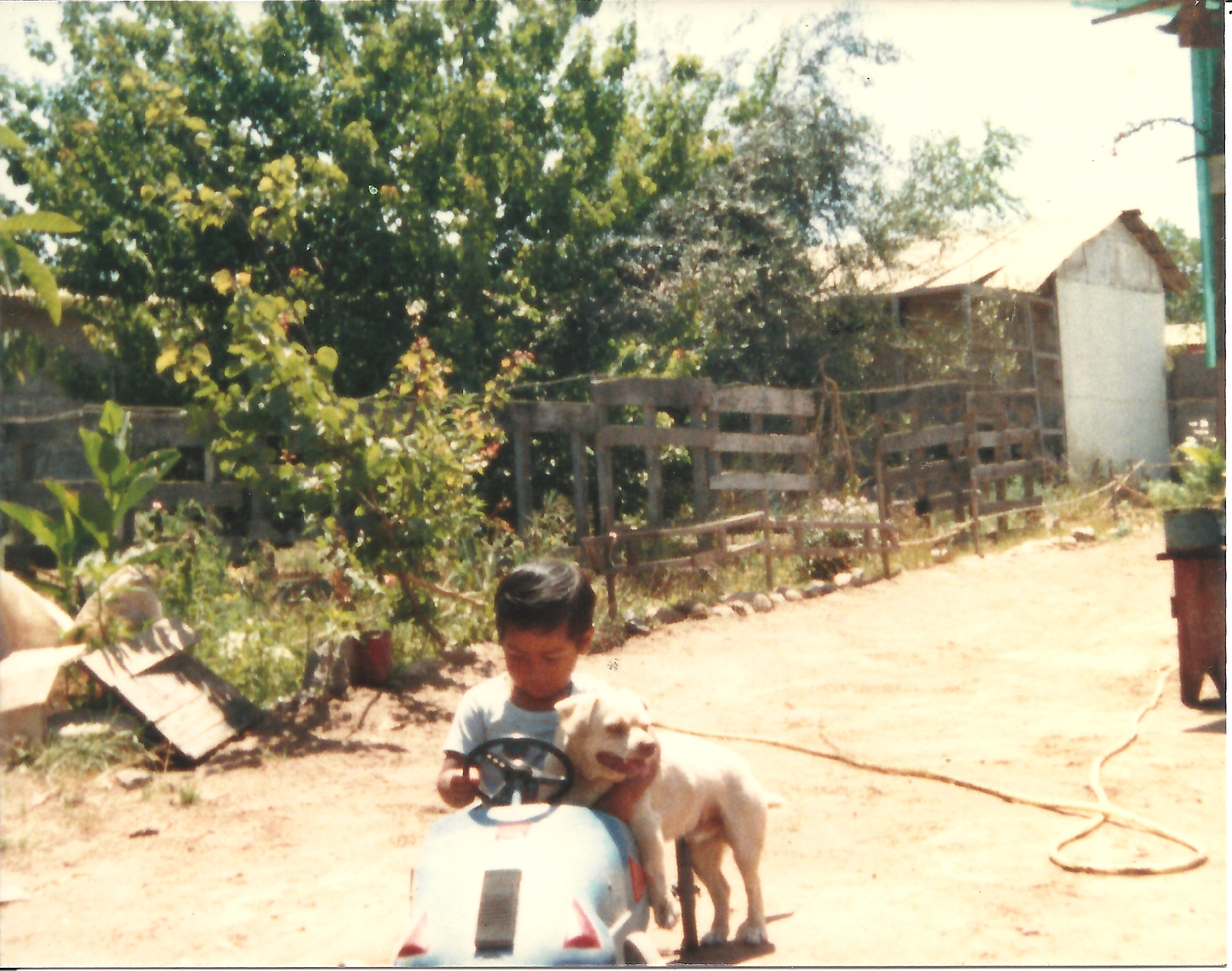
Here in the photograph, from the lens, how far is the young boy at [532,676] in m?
2.82

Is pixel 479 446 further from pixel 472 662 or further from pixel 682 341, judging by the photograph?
pixel 682 341

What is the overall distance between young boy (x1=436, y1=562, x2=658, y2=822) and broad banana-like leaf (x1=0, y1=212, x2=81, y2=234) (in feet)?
5.95

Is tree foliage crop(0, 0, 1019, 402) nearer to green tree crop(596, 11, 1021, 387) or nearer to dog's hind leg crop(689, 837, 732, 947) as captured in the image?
green tree crop(596, 11, 1021, 387)

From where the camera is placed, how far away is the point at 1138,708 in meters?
6.32

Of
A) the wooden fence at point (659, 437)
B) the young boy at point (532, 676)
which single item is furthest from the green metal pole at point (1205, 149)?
the young boy at point (532, 676)

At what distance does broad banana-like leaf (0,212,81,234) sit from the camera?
3.50 metres

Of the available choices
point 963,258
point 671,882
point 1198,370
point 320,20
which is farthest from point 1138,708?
point 1198,370

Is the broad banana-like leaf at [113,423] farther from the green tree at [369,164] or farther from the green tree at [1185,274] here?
the green tree at [1185,274]

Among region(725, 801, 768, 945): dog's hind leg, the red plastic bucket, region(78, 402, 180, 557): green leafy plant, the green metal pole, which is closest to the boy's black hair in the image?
region(725, 801, 768, 945): dog's hind leg

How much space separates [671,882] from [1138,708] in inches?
130

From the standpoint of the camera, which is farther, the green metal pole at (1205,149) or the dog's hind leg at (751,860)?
the green metal pole at (1205,149)

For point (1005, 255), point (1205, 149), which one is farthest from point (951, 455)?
point (1205, 149)

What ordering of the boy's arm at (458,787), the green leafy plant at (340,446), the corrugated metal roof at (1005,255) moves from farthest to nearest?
the corrugated metal roof at (1005,255) < the green leafy plant at (340,446) < the boy's arm at (458,787)

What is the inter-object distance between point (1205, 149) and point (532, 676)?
5.58 m
